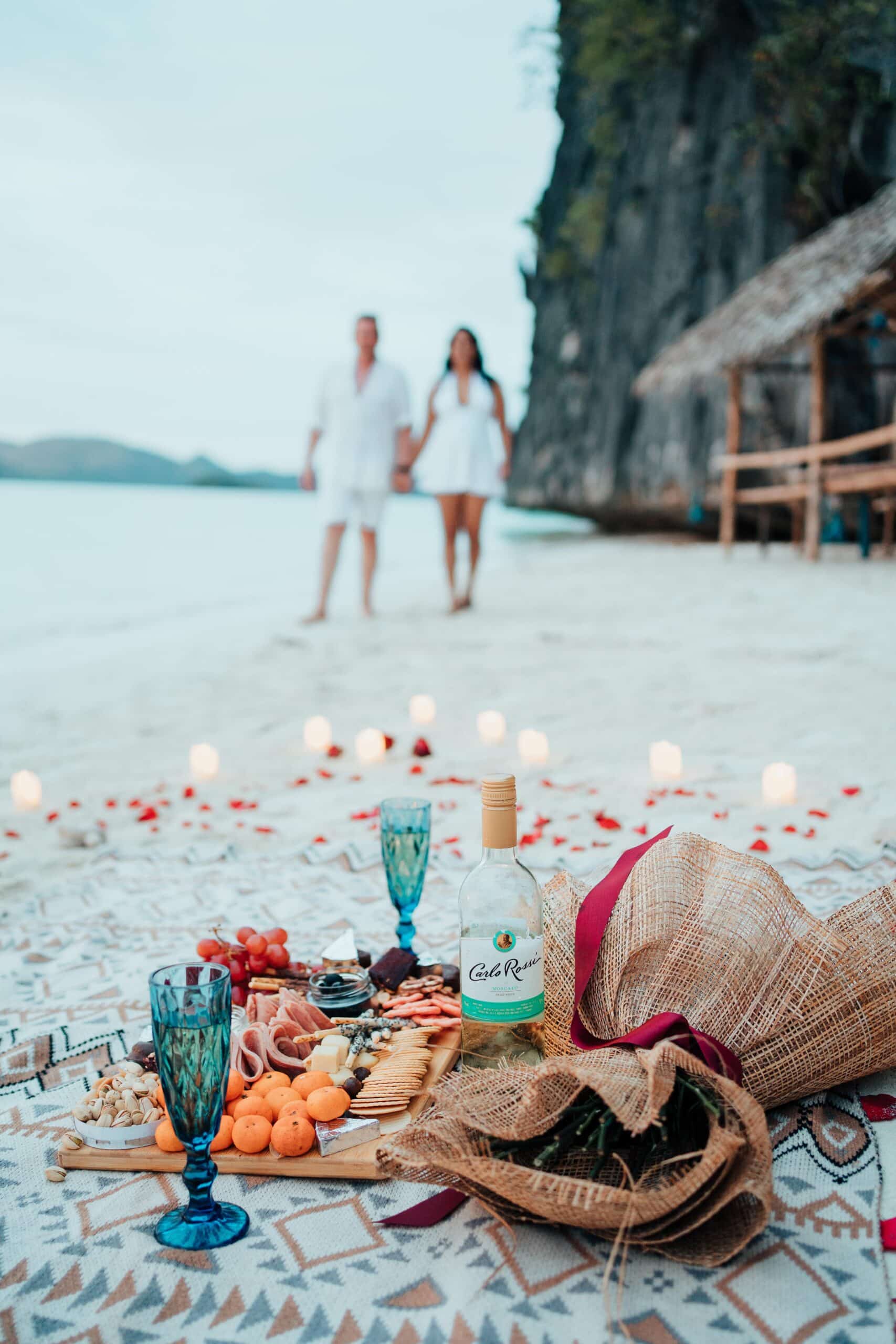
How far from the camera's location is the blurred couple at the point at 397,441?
6734 millimetres

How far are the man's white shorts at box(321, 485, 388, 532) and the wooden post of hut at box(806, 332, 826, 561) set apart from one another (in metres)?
3.99

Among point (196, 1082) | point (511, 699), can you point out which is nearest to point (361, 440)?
point (511, 699)

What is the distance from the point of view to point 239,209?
108 ft

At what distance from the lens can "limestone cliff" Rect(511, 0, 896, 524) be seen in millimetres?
11430

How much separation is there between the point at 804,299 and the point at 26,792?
298 inches

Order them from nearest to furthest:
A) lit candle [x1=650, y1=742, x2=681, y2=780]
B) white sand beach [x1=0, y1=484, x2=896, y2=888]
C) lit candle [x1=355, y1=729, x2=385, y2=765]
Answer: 1. white sand beach [x1=0, y1=484, x2=896, y2=888]
2. lit candle [x1=650, y1=742, x2=681, y2=780]
3. lit candle [x1=355, y1=729, x2=385, y2=765]

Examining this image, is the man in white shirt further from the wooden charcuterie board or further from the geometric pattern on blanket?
the geometric pattern on blanket

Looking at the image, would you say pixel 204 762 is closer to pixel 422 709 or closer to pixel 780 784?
pixel 422 709

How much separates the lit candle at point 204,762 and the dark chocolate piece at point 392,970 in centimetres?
208

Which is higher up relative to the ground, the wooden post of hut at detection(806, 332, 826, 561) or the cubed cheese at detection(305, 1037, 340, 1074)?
the wooden post of hut at detection(806, 332, 826, 561)

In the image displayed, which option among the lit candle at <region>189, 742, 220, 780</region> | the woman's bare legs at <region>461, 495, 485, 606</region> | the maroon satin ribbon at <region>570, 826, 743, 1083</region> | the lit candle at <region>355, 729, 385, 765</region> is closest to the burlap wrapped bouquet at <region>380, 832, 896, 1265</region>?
the maroon satin ribbon at <region>570, 826, 743, 1083</region>

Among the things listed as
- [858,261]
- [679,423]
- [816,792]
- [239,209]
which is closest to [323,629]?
[816,792]

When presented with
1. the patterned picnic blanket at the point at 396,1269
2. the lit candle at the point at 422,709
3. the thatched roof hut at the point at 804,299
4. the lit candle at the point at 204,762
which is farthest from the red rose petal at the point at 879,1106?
the thatched roof hut at the point at 804,299

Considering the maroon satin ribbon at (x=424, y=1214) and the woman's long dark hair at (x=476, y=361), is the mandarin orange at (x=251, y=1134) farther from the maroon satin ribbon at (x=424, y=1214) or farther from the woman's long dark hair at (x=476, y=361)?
the woman's long dark hair at (x=476, y=361)
